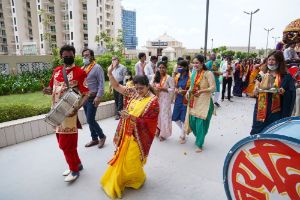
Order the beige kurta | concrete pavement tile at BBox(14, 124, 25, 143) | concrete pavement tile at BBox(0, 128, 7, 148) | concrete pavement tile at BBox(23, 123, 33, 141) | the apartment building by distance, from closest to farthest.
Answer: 1. the beige kurta
2. concrete pavement tile at BBox(0, 128, 7, 148)
3. concrete pavement tile at BBox(14, 124, 25, 143)
4. concrete pavement tile at BBox(23, 123, 33, 141)
5. the apartment building

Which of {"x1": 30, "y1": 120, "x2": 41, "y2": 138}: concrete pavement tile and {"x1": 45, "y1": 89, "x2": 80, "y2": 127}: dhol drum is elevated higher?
{"x1": 45, "y1": 89, "x2": 80, "y2": 127}: dhol drum

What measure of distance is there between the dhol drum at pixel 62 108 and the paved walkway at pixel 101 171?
94cm

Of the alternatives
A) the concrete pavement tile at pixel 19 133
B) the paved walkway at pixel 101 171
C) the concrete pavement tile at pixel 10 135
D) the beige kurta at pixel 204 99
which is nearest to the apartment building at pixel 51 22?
the concrete pavement tile at pixel 19 133

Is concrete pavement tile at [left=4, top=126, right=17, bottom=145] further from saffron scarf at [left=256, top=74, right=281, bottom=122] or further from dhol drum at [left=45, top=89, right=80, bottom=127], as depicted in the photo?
saffron scarf at [left=256, top=74, right=281, bottom=122]

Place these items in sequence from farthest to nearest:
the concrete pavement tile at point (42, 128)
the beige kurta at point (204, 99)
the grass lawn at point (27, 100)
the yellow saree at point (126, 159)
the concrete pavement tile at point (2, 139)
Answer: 1. the grass lawn at point (27, 100)
2. the concrete pavement tile at point (42, 128)
3. the concrete pavement tile at point (2, 139)
4. the beige kurta at point (204, 99)
5. the yellow saree at point (126, 159)

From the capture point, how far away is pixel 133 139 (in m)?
3.19

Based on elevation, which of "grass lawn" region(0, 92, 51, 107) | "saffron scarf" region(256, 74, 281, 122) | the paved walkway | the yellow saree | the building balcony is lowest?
the paved walkway

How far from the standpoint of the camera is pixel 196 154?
454cm

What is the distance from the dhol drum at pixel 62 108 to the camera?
10.5ft

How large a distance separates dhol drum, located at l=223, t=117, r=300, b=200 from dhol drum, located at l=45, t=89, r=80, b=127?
221cm

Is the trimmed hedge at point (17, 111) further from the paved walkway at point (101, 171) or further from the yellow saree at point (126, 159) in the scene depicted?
the yellow saree at point (126, 159)

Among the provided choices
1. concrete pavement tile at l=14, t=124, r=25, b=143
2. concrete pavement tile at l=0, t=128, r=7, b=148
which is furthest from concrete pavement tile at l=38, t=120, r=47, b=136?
concrete pavement tile at l=0, t=128, r=7, b=148

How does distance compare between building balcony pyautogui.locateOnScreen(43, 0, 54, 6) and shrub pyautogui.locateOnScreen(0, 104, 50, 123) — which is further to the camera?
building balcony pyautogui.locateOnScreen(43, 0, 54, 6)

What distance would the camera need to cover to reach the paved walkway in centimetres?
326
